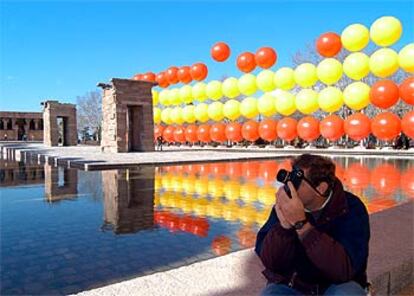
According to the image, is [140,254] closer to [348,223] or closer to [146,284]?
[146,284]

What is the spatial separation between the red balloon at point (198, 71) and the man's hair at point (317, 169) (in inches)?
959

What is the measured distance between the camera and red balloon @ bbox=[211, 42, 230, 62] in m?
23.9

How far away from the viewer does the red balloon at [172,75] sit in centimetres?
2716

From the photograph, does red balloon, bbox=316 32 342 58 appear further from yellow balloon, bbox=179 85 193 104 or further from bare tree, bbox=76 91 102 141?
bare tree, bbox=76 91 102 141

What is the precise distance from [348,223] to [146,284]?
1.60 m

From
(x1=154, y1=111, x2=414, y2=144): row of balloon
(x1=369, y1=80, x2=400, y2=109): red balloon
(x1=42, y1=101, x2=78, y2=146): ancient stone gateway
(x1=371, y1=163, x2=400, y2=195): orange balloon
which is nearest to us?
(x1=371, y1=163, x2=400, y2=195): orange balloon

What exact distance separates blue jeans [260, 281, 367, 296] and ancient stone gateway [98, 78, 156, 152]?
1782cm

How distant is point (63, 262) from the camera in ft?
12.5

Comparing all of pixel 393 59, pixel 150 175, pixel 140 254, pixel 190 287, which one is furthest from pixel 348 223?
pixel 393 59

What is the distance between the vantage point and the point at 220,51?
23922 mm

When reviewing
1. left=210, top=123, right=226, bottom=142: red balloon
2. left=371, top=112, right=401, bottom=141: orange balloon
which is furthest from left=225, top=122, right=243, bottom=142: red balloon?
left=371, top=112, right=401, bottom=141: orange balloon

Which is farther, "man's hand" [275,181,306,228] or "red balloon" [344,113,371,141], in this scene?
"red balloon" [344,113,371,141]

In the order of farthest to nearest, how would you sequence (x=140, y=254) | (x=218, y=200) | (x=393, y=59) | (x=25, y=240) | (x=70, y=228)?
(x=393, y=59) → (x=218, y=200) → (x=70, y=228) → (x=25, y=240) → (x=140, y=254)

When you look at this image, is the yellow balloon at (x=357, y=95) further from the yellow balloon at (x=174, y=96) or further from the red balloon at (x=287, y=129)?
the yellow balloon at (x=174, y=96)
